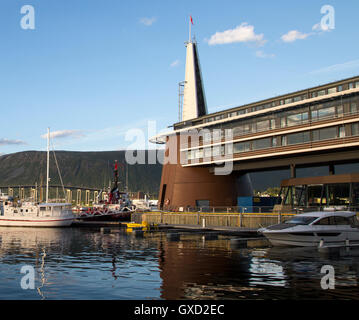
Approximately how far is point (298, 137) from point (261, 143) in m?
7.18

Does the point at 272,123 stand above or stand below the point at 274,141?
above

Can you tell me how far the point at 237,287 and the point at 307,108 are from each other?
48.0 metres

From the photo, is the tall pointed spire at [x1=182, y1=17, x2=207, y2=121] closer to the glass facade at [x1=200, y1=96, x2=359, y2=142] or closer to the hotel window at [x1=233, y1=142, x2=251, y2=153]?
the glass facade at [x1=200, y1=96, x2=359, y2=142]

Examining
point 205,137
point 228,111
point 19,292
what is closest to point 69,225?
point 205,137

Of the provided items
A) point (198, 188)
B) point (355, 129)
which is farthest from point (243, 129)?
point (355, 129)

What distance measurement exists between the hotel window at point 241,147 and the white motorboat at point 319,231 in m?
37.0

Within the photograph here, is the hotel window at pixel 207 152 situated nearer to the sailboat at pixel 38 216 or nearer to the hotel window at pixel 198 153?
the hotel window at pixel 198 153

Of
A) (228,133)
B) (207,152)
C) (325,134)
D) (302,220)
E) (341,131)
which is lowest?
(302,220)

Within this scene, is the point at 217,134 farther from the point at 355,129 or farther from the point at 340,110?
the point at 355,129

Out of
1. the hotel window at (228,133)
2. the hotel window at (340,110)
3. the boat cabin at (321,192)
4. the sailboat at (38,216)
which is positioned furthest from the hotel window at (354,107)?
the sailboat at (38,216)

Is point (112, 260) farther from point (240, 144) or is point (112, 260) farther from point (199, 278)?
point (240, 144)

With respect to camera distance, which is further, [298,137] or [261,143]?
[261,143]

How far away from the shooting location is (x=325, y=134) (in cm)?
5666

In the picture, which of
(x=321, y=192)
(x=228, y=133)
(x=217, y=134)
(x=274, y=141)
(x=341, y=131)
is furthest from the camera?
(x=217, y=134)
